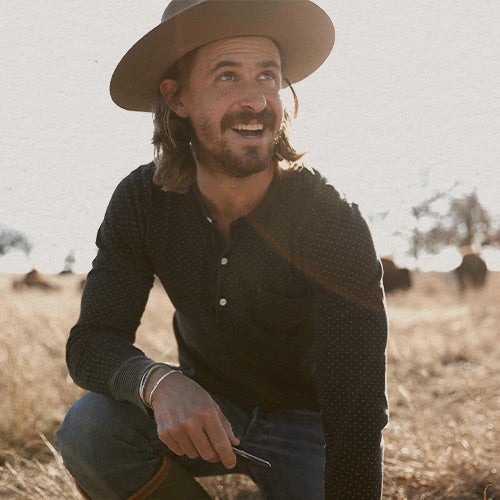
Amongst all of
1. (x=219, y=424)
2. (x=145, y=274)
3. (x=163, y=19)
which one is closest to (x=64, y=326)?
(x=145, y=274)

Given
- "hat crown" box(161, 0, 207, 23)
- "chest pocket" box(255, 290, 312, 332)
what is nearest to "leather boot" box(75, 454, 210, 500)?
"chest pocket" box(255, 290, 312, 332)

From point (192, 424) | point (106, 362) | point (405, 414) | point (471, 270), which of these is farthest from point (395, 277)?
point (192, 424)

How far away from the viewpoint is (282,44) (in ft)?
8.57

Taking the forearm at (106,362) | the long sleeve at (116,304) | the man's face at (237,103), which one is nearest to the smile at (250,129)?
the man's face at (237,103)

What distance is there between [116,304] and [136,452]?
1.96ft

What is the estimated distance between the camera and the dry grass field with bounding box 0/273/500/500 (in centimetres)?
254

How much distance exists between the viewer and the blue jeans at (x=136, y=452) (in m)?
2.12

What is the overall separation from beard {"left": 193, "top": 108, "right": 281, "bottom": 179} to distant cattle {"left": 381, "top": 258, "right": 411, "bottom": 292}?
16.3 meters

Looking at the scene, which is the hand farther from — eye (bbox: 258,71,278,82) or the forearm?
eye (bbox: 258,71,278,82)

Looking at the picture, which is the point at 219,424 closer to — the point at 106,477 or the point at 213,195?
the point at 106,477

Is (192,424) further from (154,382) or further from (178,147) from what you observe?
(178,147)

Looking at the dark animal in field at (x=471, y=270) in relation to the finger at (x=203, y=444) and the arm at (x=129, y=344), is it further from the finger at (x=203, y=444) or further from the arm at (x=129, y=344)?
the finger at (x=203, y=444)

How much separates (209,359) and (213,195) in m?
0.74

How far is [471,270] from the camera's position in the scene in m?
17.9
